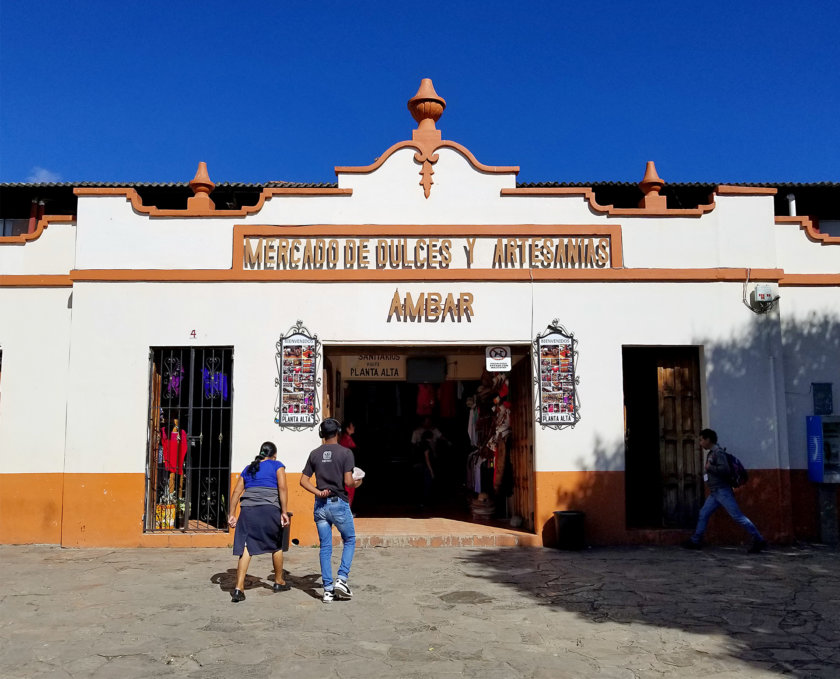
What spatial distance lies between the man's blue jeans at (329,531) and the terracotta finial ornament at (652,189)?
688 cm

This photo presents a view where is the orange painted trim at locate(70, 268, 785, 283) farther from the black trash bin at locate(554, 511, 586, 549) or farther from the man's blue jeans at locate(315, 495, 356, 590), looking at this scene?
the man's blue jeans at locate(315, 495, 356, 590)

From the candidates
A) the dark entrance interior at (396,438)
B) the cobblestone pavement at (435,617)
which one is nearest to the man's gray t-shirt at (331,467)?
the cobblestone pavement at (435,617)

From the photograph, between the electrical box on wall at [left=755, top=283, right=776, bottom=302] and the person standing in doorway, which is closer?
the person standing in doorway

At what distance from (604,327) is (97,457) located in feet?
24.8

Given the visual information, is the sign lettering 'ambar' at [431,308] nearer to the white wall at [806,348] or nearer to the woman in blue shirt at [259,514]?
the woman in blue shirt at [259,514]

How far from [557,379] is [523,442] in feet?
4.66

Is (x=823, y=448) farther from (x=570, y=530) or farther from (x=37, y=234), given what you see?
(x=37, y=234)

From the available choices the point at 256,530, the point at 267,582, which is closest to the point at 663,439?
the point at 267,582

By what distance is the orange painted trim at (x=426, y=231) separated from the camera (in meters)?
11.4

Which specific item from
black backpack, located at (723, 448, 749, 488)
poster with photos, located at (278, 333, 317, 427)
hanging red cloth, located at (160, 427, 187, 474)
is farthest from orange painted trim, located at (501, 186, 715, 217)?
hanging red cloth, located at (160, 427, 187, 474)

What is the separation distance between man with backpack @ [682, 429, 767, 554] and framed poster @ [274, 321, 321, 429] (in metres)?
5.54

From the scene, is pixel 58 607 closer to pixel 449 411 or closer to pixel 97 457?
pixel 97 457

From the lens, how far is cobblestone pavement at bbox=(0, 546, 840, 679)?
18.6 ft

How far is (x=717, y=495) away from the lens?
10.5 meters
